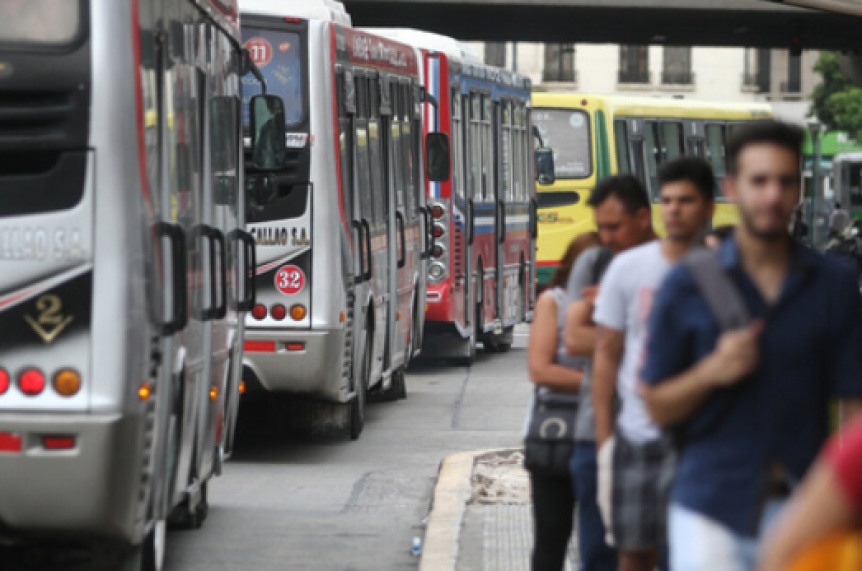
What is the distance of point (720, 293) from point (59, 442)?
11.1 feet

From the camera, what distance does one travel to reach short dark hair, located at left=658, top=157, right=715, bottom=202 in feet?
20.7

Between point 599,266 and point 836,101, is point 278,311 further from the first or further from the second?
point 836,101

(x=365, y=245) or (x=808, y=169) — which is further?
(x=808, y=169)

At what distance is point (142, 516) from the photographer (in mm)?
7883

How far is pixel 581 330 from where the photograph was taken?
6.84 meters

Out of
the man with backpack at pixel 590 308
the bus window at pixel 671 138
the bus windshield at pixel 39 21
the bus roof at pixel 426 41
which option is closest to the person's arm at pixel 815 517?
the man with backpack at pixel 590 308

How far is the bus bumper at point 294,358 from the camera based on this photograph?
13.6 m

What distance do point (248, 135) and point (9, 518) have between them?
6.60 m

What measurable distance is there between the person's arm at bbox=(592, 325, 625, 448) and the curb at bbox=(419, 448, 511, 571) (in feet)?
10.9

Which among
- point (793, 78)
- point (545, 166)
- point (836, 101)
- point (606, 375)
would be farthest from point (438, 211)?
point (793, 78)

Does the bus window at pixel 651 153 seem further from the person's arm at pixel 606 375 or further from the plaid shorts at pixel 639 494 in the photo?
the plaid shorts at pixel 639 494

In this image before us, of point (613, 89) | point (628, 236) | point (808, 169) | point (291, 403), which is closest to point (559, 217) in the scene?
point (291, 403)

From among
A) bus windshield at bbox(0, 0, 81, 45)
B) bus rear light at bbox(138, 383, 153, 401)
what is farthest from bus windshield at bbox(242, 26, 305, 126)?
bus rear light at bbox(138, 383, 153, 401)

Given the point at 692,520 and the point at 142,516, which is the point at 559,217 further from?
the point at 692,520
